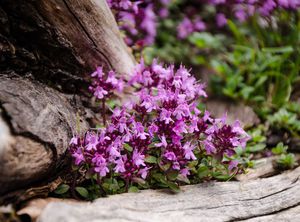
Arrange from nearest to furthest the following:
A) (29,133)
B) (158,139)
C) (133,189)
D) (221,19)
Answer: (29,133)
(133,189)
(158,139)
(221,19)

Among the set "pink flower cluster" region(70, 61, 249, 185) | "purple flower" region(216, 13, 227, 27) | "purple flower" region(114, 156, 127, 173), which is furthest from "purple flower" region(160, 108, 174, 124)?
"purple flower" region(216, 13, 227, 27)

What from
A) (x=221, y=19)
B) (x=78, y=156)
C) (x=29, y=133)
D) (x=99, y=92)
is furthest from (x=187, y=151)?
(x=221, y=19)

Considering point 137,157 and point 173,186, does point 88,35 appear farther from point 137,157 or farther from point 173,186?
point 173,186

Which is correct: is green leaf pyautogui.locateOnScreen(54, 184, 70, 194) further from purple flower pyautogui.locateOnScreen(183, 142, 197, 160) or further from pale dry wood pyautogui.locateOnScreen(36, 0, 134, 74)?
pale dry wood pyautogui.locateOnScreen(36, 0, 134, 74)

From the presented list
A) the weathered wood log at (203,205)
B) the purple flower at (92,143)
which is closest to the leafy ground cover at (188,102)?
the purple flower at (92,143)

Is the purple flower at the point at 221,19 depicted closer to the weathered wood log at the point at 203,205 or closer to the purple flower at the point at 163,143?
the weathered wood log at the point at 203,205

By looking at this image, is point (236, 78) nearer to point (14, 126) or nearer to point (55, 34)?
point (55, 34)

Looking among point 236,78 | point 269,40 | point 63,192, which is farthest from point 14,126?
point 269,40
